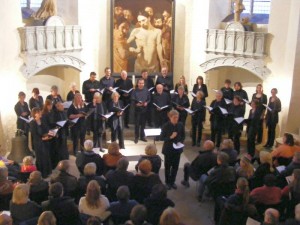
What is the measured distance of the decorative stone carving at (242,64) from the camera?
555 inches

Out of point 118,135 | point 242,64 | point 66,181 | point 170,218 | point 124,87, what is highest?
point 242,64

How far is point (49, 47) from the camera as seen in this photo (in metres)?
13.5

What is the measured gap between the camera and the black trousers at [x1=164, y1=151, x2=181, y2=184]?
10.0 metres

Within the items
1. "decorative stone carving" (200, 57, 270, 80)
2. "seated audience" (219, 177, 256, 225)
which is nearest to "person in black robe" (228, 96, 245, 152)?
"decorative stone carving" (200, 57, 270, 80)

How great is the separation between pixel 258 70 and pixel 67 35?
6.13 metres

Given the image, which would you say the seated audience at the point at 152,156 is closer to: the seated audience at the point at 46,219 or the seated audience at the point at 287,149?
the seated audience at the point at 287,149

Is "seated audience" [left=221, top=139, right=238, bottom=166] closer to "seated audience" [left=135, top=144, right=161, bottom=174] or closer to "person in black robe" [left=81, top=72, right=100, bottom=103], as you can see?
"seated audience" [left=135, top=144, right=161, bottom=174]

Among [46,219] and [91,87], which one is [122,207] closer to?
[46,219]

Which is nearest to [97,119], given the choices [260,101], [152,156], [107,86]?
[107,86]

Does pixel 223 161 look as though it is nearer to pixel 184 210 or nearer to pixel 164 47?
pixel 184 210

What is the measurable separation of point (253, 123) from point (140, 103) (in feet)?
10.7

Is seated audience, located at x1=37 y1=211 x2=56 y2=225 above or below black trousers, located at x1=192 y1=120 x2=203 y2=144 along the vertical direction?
above

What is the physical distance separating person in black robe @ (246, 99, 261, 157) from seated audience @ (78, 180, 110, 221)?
650 cm

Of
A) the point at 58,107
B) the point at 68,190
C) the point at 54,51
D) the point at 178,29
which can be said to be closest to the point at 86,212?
the point at 68,190
